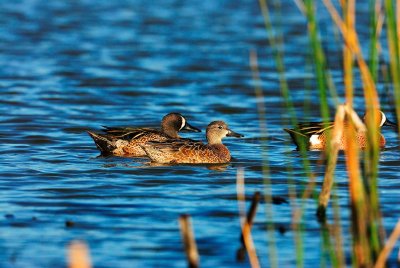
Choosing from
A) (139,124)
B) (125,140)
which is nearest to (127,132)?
(125,140)

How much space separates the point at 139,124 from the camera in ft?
44.6

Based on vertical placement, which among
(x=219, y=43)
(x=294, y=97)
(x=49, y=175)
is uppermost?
(x=219, y=43)

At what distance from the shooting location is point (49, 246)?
23.0 feet

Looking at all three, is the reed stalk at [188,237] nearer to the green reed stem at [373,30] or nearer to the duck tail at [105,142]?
the green reed stem at [373,30]

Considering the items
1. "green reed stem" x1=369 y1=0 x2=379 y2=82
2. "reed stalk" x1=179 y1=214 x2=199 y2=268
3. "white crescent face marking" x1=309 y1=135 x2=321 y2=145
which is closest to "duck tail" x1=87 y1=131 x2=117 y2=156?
"white crescent face marking" x1=309 y1=135 x2=321 y2=145

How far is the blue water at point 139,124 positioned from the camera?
724cm

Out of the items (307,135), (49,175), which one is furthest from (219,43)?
(49,175)

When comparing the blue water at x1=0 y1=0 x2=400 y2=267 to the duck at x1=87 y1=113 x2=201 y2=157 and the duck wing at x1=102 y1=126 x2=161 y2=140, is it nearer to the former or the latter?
the duck at x1=87 y1=113 x2=201 y2=157

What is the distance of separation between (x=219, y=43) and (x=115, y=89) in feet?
19.2

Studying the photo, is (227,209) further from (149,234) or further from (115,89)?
(115,89)

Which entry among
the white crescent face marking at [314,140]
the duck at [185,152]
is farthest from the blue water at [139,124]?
the white crescent face marking at [314,140]

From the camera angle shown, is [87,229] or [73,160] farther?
[73,160]

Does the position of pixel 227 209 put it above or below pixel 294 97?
below

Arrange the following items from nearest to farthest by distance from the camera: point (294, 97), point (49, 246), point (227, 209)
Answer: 1. point (49, 246)
2. point (227, 209)
3. point (294, 97)
